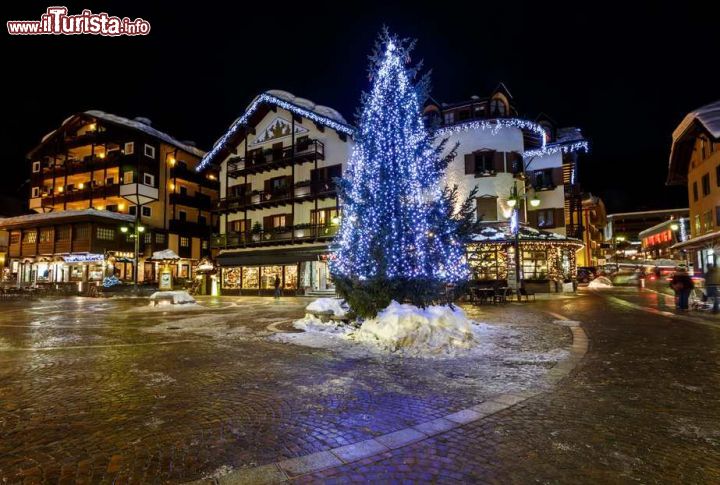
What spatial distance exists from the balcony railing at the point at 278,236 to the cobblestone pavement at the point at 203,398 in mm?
20257

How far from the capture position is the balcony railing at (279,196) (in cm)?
3111

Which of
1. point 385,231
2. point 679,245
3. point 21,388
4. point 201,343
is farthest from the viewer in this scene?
point 679,245

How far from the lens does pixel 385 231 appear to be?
35.9ft

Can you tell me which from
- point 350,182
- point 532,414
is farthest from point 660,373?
point 350,182

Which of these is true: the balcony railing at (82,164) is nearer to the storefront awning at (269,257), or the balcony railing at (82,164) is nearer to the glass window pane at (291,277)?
the storefront awning at (269,257)

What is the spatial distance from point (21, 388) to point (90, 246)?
36.3m

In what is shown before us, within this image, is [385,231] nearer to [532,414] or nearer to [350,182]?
[350,182]

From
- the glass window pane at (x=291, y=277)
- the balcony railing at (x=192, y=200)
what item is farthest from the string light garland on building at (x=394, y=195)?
the balcony railing at (x=192, y=200)

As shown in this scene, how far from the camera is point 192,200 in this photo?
45.8m

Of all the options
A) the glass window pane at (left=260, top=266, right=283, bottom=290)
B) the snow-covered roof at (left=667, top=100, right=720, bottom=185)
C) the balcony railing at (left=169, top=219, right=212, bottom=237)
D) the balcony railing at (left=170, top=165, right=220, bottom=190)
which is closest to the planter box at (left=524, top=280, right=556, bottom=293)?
the snow-covered roof at (left=667, top=100, right=720, bottom=185)

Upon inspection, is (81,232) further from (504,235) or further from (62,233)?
(504,235)

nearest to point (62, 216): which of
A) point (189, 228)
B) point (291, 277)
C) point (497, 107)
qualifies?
point (189, 228)

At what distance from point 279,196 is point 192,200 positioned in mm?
17867

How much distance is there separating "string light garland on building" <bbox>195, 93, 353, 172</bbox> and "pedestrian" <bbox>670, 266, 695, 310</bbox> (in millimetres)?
20833
